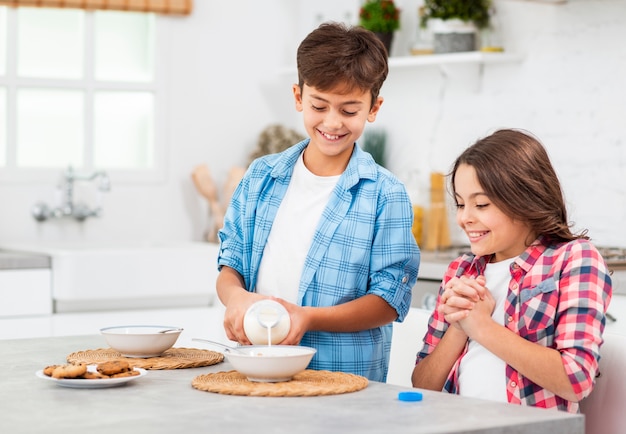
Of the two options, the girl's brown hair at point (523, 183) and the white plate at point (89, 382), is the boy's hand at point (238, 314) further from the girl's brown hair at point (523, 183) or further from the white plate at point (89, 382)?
the girl's brown hair at point (523, 183)

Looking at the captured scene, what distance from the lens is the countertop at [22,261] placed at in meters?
3.41

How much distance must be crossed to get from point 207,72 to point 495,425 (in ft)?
11.2

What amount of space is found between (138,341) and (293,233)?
381 millimetres

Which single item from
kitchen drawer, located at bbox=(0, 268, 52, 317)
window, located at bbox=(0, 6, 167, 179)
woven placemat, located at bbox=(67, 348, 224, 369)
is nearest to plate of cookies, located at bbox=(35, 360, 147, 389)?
woven placemat, located at bbox=(67, 348, 224, 369)

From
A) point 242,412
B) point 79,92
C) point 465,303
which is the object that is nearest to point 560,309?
point 465,303

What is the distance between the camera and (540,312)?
1.63 m

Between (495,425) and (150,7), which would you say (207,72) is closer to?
(150,7)

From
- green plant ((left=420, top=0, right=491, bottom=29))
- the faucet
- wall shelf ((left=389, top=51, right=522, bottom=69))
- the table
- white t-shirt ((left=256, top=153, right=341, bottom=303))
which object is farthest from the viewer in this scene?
the faucet

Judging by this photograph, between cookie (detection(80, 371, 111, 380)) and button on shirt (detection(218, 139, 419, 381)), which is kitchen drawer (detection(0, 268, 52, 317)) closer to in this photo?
button on shirt (detection(218, 139, 419, 381))

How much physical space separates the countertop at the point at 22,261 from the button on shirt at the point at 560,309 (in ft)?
6.78

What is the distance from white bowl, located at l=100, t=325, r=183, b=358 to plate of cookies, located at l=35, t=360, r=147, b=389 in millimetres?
214

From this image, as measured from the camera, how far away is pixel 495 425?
4.00 feet

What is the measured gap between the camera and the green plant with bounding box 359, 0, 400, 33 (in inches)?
156

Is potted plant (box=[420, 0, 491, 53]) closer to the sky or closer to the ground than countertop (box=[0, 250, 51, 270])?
closer to the sky
